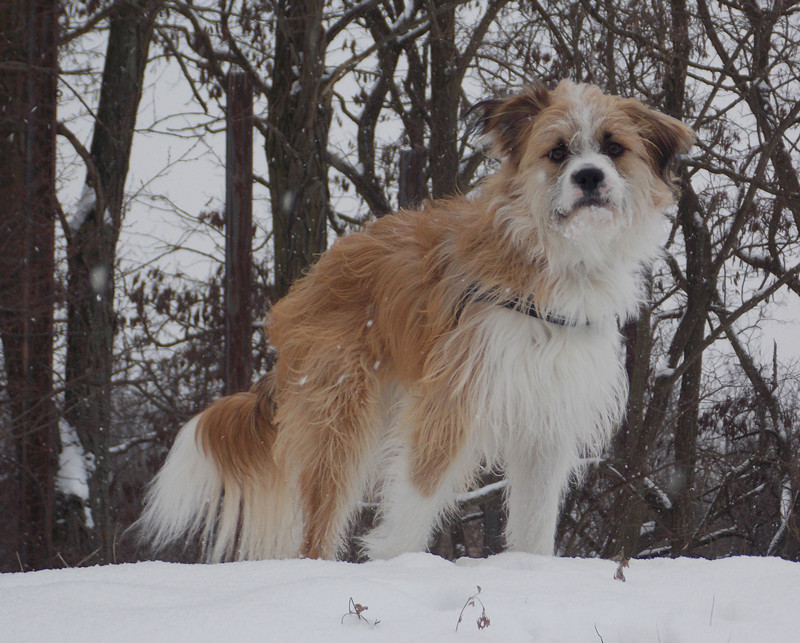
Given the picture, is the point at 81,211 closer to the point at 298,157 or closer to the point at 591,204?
the point at 298,157

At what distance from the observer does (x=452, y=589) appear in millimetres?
2785

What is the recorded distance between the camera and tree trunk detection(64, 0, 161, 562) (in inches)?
323

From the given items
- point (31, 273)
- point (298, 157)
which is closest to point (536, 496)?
point (31, 273)

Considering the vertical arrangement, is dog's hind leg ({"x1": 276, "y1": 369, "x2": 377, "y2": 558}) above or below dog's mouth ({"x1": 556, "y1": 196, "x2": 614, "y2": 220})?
below

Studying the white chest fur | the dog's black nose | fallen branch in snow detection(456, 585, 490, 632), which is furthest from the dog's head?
fallen branch in snow detection(456, 585, 490, 632)

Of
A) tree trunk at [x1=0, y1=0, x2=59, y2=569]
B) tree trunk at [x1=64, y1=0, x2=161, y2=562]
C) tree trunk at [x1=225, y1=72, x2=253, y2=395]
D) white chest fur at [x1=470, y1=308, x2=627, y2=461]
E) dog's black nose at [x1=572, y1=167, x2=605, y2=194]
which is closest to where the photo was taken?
dog's black nose at [x1=572, y1=167, x2=605, y2=194]

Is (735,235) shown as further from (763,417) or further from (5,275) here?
(5,275)

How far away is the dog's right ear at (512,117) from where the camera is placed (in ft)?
13.4

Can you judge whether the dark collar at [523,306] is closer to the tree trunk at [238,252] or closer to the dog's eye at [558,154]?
the dog's eye at [558,154]

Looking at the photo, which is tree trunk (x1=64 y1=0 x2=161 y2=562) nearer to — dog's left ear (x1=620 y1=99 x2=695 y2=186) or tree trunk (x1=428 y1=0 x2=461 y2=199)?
tree trunk (x1=428 y1=0 x2=461 y2=199)

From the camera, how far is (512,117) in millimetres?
4129

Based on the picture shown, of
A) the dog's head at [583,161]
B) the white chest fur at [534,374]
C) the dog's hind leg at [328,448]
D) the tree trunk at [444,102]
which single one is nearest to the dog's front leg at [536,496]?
the white chest fur at [534,374]

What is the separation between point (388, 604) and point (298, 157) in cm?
640

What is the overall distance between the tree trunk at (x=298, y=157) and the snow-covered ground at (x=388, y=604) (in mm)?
5385
